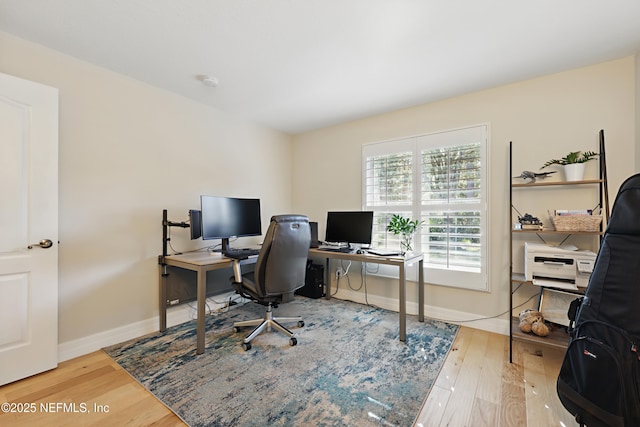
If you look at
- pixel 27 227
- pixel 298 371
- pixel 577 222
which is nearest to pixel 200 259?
pixel 27 227

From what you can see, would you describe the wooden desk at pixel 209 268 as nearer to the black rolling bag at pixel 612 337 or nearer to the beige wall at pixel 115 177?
the beige wall at pixel 115 177

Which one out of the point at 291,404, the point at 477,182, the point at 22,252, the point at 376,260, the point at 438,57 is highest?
the point at 438,57

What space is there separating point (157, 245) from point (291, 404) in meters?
1.92

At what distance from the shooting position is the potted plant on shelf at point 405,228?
275cm

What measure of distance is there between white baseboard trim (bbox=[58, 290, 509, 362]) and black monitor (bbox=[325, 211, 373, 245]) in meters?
0.80

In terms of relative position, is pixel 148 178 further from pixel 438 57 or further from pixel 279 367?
pixel 438 57

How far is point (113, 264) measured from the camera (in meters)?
2.33

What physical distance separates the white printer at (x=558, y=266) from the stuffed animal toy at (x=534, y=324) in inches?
10.8

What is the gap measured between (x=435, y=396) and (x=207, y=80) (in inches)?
117

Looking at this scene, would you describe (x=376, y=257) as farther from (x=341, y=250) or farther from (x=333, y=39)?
(x=333, y=39)

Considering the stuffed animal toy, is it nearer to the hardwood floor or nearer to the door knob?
the hardwood floor

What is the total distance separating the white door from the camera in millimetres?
1746

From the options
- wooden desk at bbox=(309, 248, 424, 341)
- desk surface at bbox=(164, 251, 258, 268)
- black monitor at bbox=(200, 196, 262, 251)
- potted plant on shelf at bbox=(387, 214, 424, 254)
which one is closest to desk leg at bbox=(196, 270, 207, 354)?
desk surface at bbox=(164, 251, 258, 268)

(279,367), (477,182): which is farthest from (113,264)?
(477,182)
